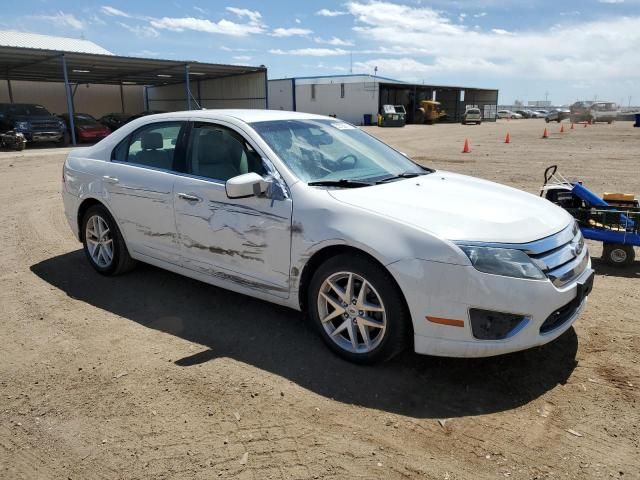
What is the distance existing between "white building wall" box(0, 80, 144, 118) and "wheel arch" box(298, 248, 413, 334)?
39088 millimetres

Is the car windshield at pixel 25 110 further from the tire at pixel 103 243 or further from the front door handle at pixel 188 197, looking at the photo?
the front door handle at pixel 188 197

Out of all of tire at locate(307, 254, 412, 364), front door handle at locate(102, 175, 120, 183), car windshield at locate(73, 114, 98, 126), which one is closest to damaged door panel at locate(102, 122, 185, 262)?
front door handle at locate(102, 175, 120, 183)

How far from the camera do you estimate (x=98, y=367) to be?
3.46 meters

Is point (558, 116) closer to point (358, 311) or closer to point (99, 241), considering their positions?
point (99, 241)

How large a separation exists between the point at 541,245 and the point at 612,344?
1.20m

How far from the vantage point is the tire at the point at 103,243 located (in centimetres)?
496

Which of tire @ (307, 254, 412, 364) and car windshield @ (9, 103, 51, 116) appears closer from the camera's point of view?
tire @ (307, 254, 412, 364)

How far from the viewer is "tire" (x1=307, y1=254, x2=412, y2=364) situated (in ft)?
10.2

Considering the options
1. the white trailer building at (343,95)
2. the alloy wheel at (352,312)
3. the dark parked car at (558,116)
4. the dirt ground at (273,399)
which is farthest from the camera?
the dark parked car at (558,116)

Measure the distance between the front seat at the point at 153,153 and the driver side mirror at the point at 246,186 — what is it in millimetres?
1118

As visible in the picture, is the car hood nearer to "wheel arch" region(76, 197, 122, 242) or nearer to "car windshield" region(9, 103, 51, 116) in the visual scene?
"wheel arch" region(76, 197, 122, 242)

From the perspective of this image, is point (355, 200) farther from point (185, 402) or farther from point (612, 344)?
point (612, 344)

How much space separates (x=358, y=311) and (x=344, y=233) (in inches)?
20.5

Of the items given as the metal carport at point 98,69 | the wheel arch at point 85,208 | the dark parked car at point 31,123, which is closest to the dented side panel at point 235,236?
the wheel arch at point 85,208
